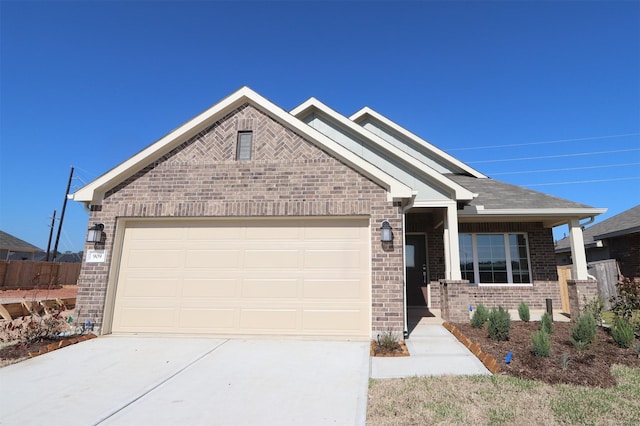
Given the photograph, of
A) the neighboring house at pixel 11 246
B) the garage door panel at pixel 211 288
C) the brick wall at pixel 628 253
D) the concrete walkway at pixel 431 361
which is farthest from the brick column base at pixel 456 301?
the neighboring house at pixel 11 246

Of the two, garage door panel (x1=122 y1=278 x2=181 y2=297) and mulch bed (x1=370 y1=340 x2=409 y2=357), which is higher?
garage door panel (x1=122 y1=278 x2=181 y2=297)

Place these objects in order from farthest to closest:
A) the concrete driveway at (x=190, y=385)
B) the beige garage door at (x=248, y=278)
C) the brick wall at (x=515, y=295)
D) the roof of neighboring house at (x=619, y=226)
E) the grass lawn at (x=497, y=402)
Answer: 1. the roof of neighboring house at (x=619, y=226)
2. the brick wall at (x=515, y=295)
3. the beige garage door at (x=248, y=278)
4. the concrete driveway at (x=190, y=385)
5. the grass lawn at (x=497, y=402)

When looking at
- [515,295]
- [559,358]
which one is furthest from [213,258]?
[515,295]

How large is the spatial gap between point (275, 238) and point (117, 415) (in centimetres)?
426

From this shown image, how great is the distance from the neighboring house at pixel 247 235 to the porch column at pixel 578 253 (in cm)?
359

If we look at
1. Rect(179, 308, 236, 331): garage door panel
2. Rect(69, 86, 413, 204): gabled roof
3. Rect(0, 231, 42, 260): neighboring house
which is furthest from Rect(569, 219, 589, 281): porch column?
Rect(0, 231, 42, 260): neighboring house

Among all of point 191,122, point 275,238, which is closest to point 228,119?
point 191,122

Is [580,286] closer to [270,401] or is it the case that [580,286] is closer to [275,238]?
[275,238]

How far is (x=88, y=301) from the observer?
7.16 m

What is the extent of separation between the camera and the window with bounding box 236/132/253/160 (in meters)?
7.76

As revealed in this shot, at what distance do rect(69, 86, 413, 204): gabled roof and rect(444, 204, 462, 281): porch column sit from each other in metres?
2.73

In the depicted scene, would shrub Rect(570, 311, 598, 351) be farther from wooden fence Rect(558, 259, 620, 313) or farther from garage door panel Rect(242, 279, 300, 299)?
garage door panel Rect(242, 279, 300, 299)

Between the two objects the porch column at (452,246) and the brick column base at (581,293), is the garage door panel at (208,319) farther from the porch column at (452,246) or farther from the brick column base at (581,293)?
the brick column base at (581,293)

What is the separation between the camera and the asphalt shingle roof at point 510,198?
9820 millimetres
